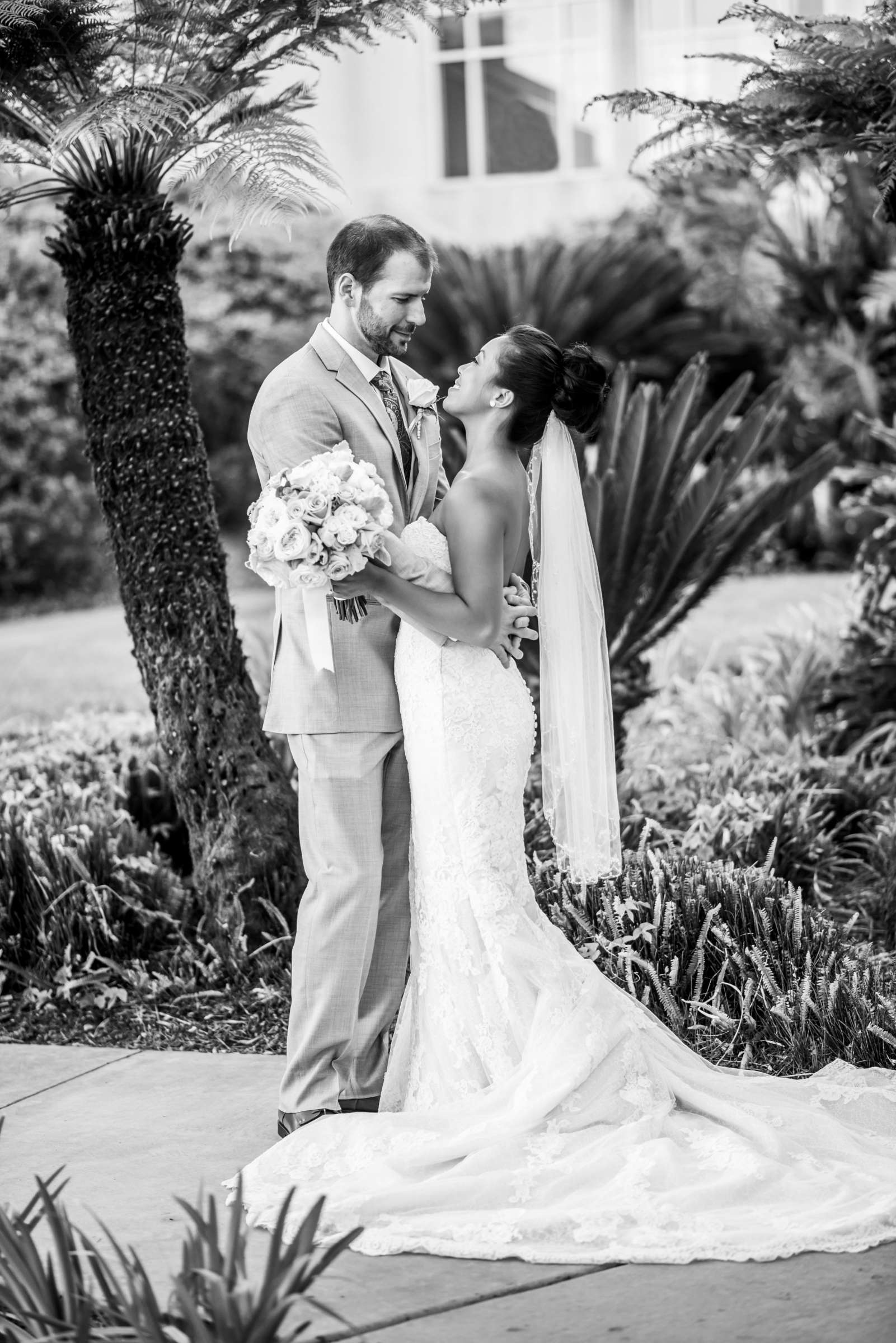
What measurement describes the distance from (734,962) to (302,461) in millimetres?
1978

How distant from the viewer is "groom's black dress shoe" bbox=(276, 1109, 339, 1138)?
3.95 metres

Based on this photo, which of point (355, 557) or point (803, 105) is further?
point (803, 105)

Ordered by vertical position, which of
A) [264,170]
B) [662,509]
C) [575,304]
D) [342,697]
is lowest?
[342,697]

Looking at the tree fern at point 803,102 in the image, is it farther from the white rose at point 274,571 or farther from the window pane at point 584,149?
→ the window pane at point 584,149

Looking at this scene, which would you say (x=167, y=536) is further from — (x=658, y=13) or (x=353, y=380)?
(x=658, y=13)

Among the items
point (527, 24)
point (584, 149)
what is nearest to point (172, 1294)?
point (584, 149)

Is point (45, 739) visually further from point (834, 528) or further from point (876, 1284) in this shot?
point (834, 528)

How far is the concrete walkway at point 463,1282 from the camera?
9.52ft

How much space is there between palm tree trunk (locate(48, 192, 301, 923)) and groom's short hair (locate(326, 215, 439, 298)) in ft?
4.87

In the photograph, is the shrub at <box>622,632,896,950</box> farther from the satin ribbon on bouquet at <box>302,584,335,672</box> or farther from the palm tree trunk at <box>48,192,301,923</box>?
the satin ribbon on bouquet at <box>302,584,335,672</box>

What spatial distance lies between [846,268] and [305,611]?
1099 centimetres

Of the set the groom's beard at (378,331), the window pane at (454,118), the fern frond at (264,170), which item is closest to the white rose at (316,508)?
the groom's beard at (378,331)

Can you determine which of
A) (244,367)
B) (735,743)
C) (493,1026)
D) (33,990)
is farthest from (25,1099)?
(244,367)

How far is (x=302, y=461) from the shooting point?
390cm
